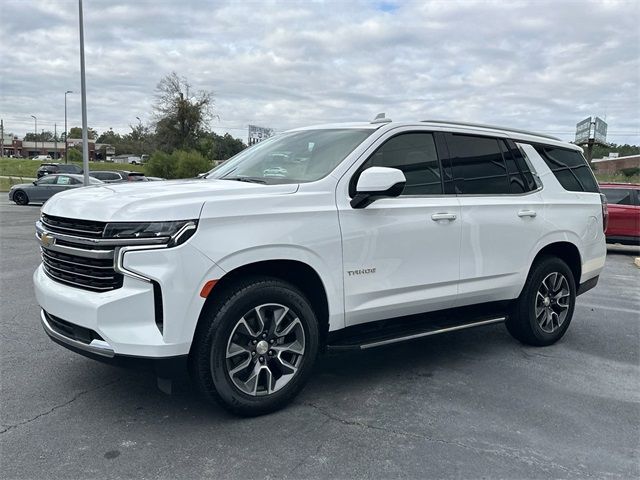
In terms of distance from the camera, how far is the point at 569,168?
5789mm

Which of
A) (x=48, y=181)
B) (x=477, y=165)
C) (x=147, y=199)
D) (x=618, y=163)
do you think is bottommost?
(x=147, y=199)

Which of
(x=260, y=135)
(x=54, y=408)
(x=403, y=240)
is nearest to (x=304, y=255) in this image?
(x=403, y=240)

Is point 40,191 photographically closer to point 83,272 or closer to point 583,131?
point 83,272

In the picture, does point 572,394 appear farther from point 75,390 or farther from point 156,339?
point 75,390

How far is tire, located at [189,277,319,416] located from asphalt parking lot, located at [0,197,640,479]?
0.18 metres

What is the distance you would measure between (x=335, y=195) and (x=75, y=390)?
236 centimetres

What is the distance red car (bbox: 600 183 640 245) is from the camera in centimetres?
1344

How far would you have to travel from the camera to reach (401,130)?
4.40 metres

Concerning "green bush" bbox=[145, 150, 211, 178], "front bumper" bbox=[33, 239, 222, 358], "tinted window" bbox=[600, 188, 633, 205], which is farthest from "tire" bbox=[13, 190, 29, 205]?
"front bumper" bbox=[33, 239, 222, 358]

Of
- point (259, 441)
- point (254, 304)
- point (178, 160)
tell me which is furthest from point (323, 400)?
point (178, 160)

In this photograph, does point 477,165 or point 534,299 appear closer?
point 477,165

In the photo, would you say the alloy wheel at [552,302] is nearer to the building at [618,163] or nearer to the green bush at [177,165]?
the green bush at [177,165]

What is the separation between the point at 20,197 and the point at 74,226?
79.4ft

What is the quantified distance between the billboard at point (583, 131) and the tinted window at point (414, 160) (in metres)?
31.4
